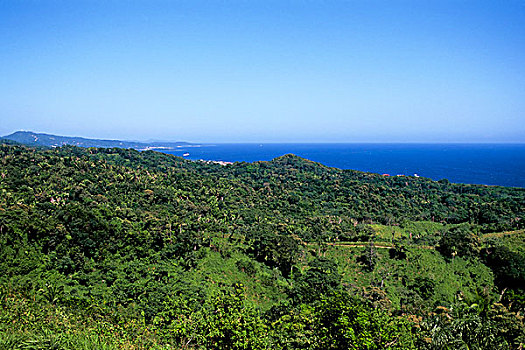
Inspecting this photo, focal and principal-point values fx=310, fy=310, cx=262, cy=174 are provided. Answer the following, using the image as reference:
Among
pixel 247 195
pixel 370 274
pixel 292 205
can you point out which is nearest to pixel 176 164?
pixel 247 195

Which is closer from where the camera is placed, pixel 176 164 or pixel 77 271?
pixel 77 271

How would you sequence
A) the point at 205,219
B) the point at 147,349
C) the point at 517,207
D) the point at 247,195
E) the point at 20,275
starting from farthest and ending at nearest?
the point at 247,195
the point at 517,207
the point at 205,219
the point at 20,275
the point at 147,349

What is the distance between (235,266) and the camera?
29.6 metres

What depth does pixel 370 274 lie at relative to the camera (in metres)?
31.6

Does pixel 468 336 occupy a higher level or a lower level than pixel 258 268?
higher

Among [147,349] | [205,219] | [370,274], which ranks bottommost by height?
[370,274]

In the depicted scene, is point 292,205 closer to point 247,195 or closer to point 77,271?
point 247,195

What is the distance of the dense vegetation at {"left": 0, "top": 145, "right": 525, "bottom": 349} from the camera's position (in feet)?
37.0

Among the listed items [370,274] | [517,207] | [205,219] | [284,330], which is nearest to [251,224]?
[205,219]

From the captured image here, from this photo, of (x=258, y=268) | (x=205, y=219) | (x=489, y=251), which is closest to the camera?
(x=258, y=268)

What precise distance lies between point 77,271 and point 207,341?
16991 mm

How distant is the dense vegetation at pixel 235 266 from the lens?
11.3m

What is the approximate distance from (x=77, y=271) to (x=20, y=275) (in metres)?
3.99

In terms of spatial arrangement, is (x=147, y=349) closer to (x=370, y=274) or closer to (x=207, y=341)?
(x=207, y=341)
